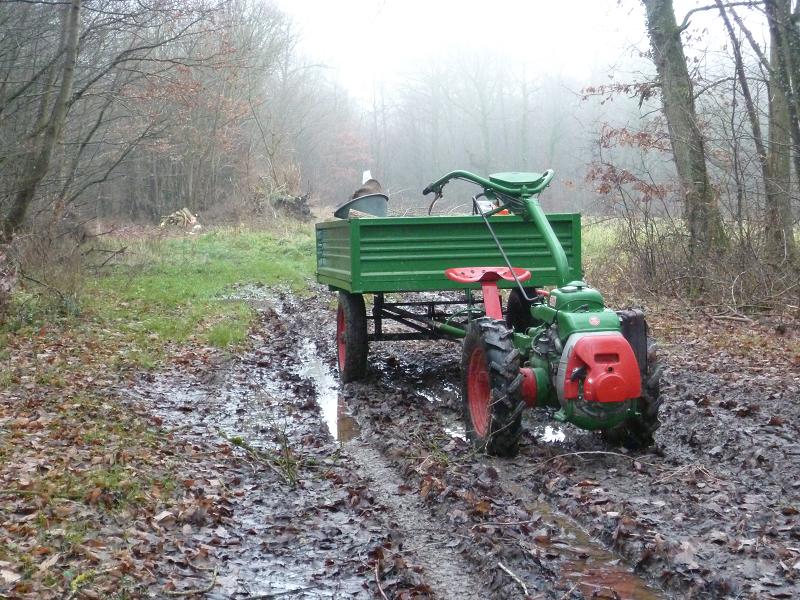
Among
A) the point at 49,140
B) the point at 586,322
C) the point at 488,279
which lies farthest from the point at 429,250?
the point at 49,140

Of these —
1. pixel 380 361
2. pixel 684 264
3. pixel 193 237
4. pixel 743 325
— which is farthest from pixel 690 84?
pixel 193 237

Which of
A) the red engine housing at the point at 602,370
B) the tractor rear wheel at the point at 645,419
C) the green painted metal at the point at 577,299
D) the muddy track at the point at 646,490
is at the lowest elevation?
the muddy track at the point at 646,490

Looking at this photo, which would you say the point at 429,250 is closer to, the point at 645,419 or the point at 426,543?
the point at 645,419

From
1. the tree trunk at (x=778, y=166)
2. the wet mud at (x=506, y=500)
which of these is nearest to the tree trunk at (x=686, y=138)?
the tree trunk at (x=778, y=166)

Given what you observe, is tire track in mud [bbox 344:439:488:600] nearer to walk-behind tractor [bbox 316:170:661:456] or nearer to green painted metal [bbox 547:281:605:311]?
walk-behind tractor [bbox 316:170:661:456]

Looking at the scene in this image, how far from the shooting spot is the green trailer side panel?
7.85 meters

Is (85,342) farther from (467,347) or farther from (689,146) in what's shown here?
(689,146)

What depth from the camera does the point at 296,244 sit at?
27.0m

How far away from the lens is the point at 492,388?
18.7 ft

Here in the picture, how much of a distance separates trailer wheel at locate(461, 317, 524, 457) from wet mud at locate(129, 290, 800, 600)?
17cm

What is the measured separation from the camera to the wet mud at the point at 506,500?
3.93m

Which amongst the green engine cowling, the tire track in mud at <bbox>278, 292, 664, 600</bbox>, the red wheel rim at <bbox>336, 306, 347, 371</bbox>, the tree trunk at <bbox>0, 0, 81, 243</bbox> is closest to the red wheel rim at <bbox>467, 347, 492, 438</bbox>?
the tire track in mud at <bbox>278, 292, 664, 600</bbox>

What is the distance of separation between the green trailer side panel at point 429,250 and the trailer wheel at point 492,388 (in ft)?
5.07

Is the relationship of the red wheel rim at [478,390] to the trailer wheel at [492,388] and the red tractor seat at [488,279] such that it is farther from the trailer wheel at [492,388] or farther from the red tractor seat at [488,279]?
the red tractor seat at [488,279]
